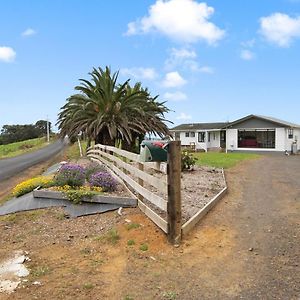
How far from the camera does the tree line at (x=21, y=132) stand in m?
111

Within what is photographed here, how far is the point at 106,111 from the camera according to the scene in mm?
18297

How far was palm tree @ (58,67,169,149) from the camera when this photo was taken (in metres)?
18.0

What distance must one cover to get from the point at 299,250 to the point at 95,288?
2874 mm

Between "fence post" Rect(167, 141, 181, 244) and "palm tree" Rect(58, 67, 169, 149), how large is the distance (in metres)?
11.9

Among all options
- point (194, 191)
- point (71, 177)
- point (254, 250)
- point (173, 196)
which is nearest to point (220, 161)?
point (194, 191)

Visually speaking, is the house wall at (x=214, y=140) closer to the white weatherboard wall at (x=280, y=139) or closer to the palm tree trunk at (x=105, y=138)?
the white weatherboard wall at (x=280, y=139)

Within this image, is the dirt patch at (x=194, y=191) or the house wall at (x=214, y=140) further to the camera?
the house wall at (x=214, y=140)

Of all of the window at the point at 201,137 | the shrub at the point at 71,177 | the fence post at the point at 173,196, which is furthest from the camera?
the window at the point at 201,137

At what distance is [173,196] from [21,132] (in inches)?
4552

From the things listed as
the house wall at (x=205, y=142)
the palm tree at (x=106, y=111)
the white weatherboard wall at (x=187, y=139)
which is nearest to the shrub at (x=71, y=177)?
the palm tree at (x=106, y=111)

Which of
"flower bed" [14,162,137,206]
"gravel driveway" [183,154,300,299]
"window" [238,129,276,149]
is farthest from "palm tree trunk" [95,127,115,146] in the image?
"window" [238,129,276,149]

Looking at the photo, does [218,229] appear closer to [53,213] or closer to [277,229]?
[277,229]

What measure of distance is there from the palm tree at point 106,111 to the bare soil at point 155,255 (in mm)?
10373

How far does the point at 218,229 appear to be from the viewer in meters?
6.45
